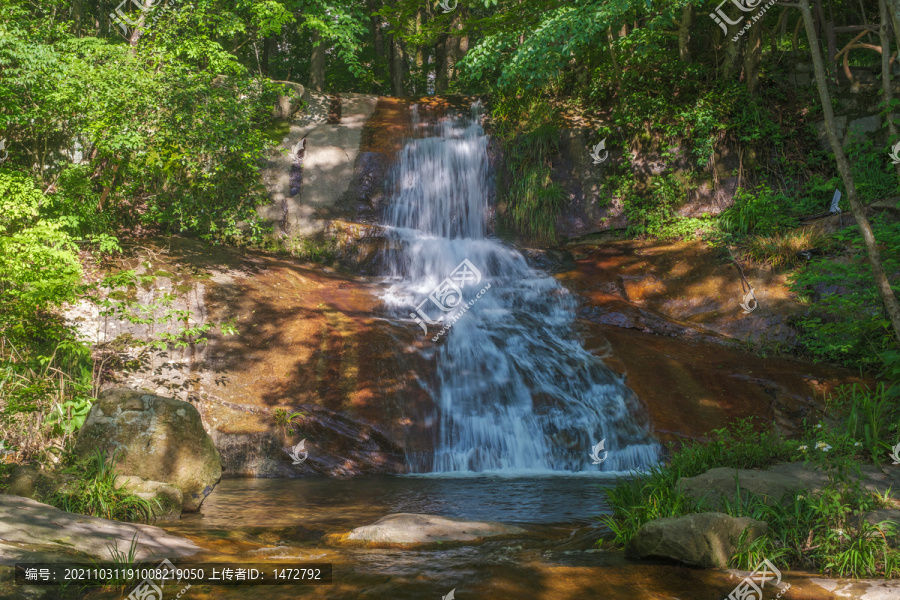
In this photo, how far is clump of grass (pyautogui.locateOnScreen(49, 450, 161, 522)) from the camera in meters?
5.15

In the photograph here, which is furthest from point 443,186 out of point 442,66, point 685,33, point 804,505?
point 804,505

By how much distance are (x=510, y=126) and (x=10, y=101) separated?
33.0 feet

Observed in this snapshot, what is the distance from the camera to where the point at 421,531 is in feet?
15.6

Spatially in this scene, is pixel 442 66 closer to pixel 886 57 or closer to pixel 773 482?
pixel 886 57

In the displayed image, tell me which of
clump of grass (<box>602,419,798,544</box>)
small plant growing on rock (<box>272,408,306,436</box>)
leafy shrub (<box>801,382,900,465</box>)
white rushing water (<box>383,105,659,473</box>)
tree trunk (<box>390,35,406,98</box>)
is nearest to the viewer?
clump of grass (<box>602,419,798,544</box>)

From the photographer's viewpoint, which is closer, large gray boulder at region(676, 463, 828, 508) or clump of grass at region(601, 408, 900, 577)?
clump of grass at region(601, 408, 900, 577)

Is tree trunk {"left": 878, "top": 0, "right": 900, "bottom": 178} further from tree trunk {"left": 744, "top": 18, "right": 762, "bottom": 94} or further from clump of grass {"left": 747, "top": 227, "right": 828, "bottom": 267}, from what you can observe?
tree trunk {"left": 744, "top": 18, "right": 762, "bottom": 94}

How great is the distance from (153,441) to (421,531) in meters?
2.97

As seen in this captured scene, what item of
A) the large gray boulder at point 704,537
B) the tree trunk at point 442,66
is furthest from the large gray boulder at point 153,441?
the tree trunk at point 442,66

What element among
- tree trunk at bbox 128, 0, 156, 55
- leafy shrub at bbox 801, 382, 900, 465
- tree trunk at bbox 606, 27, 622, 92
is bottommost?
leafy shrub at bbox 801, 382, 900, 465

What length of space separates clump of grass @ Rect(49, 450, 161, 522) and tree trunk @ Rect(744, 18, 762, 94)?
1406 cm

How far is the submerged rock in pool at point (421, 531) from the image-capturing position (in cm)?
467

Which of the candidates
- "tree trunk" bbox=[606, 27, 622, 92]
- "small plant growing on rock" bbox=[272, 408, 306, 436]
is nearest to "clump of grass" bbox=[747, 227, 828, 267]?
"tree trunk" bbox=[606, 27, 622, 92]

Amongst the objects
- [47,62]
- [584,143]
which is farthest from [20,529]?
[584,143]
